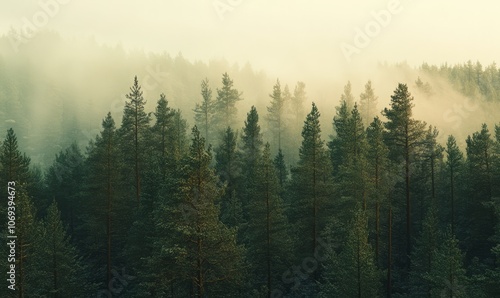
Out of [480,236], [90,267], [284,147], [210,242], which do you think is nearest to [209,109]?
[284,147]

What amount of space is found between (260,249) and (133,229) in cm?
1038

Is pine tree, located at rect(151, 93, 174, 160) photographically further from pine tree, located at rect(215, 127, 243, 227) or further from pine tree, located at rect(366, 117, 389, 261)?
pine tree, located at rect(366, 117, 389, 261)

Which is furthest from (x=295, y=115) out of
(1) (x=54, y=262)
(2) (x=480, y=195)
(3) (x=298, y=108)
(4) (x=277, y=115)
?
(1) (x=54, y=262)

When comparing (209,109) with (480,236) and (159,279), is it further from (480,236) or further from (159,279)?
(159,279)

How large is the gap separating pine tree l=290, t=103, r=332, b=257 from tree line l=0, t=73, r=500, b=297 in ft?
0.32

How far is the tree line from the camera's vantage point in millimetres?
22047

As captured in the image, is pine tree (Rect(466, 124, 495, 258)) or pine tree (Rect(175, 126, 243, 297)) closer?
pine tree (Rect(175, 126, 243, 297))

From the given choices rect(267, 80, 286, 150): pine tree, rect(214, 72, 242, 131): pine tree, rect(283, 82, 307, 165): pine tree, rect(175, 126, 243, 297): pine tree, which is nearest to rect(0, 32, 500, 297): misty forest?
rect(175, 126, 243, 297): pine tree

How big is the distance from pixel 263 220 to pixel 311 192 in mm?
5242

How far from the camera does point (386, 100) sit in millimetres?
134875

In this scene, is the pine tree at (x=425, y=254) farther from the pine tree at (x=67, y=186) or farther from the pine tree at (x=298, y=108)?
the pine tree at (x=298, y=108)

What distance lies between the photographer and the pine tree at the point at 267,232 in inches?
1278

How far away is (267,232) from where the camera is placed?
32.5 meters

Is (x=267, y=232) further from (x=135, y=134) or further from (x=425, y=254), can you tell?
(x=135, y=134)
